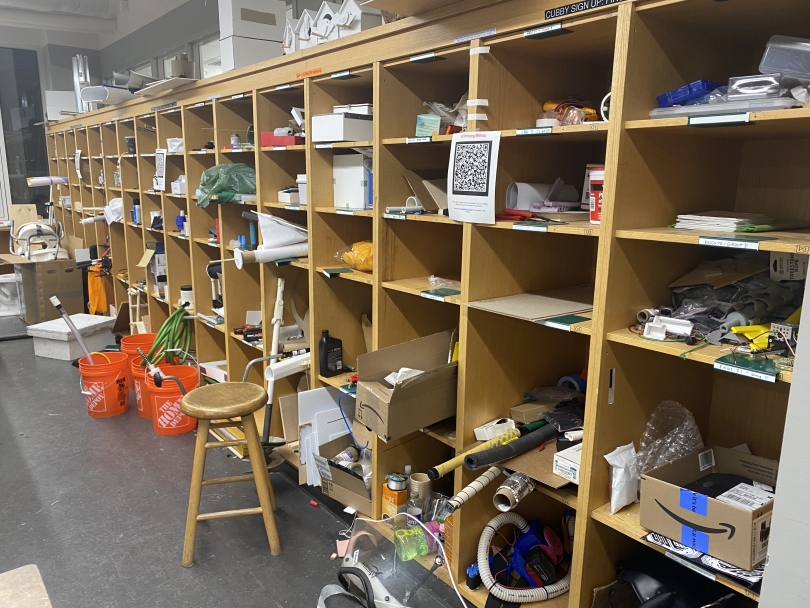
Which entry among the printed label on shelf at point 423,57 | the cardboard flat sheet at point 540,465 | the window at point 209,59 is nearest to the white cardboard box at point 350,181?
the printed label on shelf at point 423,57

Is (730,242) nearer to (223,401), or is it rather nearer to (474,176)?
(474,176)

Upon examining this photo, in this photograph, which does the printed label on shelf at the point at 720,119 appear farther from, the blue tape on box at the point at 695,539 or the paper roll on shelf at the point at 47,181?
the paper roll on shelf at the point at 47,181

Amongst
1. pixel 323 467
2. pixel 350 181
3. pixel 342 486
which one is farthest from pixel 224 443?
pixel 350 181

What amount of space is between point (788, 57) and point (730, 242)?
459mm

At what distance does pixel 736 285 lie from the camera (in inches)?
64.4

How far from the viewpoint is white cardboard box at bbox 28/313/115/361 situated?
193 inches

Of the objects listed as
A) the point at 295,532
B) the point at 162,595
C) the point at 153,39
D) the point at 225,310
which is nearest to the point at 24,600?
the point at 162,595

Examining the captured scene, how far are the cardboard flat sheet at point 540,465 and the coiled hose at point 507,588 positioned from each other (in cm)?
37

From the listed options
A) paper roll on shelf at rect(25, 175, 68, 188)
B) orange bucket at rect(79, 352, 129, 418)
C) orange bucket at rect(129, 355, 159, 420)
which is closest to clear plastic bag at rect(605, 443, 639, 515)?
orange bucket at rect(129, 355, 159, 420)

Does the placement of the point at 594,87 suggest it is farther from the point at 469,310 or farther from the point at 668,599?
the point at 668,599

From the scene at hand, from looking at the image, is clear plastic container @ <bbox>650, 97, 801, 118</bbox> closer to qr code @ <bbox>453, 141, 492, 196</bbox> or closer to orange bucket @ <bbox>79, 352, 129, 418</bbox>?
qr code @ <bbox>453, 141, 492, 196</bbox>

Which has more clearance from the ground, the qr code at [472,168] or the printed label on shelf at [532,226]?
the qr code at [472,168]

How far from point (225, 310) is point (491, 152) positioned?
7.55 feet

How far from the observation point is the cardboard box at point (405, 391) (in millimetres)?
2055
